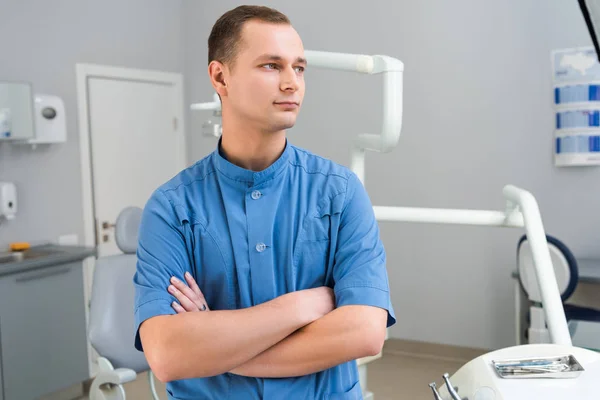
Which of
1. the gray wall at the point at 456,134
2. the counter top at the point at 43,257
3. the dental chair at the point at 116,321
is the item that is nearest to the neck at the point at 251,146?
the dental chair at the point at 116,321

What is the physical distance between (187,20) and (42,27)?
1.42 m

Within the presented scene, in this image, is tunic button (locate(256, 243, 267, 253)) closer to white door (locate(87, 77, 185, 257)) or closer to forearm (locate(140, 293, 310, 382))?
forearm (locate(140, 293, 310, 382))

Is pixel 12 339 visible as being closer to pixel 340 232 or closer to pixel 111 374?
pixel 111 374

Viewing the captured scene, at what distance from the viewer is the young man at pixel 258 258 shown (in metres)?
1.19

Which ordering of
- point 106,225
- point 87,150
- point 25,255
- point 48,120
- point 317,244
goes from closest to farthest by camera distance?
1. point 317,244
2. point 25,255
3. point 48,120
4. point 87,150
5. point 106,225

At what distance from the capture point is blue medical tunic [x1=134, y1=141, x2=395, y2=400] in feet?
4.09

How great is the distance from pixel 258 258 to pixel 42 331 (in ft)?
8.62

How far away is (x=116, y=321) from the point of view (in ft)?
8.52

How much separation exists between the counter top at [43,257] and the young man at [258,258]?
91.0 inches

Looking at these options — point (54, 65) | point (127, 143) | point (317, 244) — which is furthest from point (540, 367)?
point (127, 143)

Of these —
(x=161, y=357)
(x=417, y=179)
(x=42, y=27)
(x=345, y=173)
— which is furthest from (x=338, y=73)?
(x=161, y=357)

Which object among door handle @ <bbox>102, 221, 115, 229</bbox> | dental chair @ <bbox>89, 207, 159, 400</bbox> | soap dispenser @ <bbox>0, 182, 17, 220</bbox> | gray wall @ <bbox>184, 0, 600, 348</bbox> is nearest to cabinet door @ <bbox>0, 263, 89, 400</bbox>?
soap dispenser @ <bbox>0, 182, 17, 220</bbox>

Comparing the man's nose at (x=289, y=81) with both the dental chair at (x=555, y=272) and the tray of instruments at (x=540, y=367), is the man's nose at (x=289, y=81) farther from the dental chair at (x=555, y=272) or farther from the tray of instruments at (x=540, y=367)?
the dental chair at (x=555, y=272)

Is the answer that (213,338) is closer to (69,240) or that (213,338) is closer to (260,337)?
(260,337)
